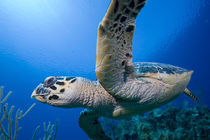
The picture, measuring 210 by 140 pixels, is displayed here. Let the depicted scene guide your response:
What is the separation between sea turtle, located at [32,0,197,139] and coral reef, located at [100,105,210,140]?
1692 mm

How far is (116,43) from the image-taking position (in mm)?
1278

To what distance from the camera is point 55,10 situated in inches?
736

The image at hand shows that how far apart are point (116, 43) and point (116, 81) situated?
0.43 metres

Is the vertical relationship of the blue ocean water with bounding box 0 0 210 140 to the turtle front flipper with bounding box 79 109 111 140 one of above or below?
above

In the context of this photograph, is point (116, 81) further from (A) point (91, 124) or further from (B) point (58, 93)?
(A) point (91, 124)

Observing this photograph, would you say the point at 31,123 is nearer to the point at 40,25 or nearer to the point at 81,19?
the point at 40,25

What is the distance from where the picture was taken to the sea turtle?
3.89 ft

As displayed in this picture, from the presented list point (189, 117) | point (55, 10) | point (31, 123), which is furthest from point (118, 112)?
point (31, 123)

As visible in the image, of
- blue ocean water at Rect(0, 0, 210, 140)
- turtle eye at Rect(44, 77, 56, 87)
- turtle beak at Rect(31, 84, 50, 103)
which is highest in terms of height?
blue ocean water at Rect(0, 0, 210, 140)

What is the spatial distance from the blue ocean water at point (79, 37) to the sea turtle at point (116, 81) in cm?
1134

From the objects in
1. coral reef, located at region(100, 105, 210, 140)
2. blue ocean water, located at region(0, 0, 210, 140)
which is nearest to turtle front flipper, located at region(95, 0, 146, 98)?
coral reef, located at region(100, 105, 210, 140)

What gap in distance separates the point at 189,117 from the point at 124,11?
4.65 m

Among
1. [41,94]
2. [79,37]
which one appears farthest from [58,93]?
[79,37]

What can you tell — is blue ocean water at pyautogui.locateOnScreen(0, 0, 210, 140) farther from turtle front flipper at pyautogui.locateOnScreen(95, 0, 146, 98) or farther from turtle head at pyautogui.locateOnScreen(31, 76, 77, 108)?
turtle head at pyautogui.locateOnScreen(31, 76, 77, 108)
